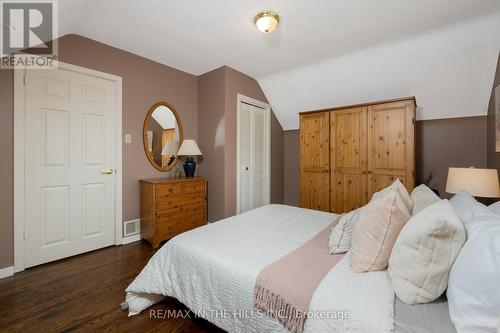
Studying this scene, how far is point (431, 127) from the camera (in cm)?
306

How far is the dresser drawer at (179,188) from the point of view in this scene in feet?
9.25

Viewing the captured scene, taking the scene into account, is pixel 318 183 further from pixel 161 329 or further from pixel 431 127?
pixel 161 329

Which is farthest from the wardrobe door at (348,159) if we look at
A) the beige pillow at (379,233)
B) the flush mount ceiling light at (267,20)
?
the beige pillow at (379,233)

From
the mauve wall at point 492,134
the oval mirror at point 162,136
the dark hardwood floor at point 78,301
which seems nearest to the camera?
the dark hardwood floor at point 78,301

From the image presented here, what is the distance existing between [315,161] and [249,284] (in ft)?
8.35

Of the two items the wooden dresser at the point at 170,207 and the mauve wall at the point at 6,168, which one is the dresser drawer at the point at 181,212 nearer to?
the wooden dresser at the point at 170,207

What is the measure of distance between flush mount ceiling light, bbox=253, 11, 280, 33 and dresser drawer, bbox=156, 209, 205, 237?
96.5 inches

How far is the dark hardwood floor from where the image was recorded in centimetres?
152

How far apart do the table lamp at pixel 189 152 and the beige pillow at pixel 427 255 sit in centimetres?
279

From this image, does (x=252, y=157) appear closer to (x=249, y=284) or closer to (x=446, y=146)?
(x=446, y=146)

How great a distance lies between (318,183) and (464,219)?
230cm

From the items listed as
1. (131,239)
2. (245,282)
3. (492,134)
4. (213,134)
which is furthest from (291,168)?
(245,282)

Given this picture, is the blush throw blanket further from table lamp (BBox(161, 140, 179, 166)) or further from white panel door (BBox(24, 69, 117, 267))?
table lamp (BBox(161, 140, 179, 166))

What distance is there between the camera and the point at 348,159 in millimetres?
3104
